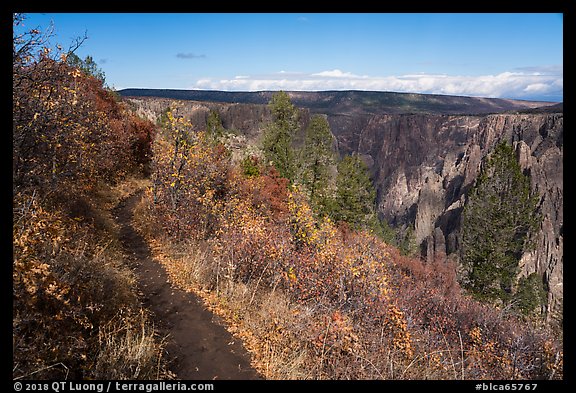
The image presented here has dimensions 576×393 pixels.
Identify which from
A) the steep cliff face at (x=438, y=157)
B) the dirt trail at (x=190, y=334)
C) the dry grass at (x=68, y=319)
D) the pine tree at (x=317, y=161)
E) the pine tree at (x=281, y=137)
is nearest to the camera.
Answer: the dry grass at (x=68, y=319)

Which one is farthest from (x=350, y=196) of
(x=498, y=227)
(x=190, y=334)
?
(x=190, y=334)

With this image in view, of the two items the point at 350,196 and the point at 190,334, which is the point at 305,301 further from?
the point at 350,196

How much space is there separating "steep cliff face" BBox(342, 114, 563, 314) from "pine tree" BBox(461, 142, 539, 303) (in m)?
2.43

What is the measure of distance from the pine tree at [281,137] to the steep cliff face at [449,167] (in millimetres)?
22067

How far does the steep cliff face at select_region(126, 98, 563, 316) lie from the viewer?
178 feet

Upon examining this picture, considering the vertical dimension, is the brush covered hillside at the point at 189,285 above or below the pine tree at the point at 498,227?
above

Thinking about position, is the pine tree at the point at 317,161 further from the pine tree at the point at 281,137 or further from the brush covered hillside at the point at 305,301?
the brush covered hillside at the point at 305,301

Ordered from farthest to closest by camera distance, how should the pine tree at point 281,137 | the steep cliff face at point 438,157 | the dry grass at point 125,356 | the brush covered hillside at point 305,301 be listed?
1. the steep cliff face at point 438,157
2. the pine tree at point 281,137
3. the brush covered hillside at point 305,301
4. the dry grass at point 125,356

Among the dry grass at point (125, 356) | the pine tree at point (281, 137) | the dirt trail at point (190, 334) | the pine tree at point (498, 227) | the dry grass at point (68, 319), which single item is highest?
the pine tree at point (281, 137)

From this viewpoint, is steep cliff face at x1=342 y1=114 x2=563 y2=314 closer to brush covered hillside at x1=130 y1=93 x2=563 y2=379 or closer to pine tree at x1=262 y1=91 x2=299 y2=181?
pine tree at x1=262 y1=91 x2=299 y2=181

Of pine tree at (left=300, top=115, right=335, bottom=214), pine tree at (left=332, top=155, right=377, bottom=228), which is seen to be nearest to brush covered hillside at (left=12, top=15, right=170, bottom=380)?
pine tree at (left=300, top=115, right=335, bottom=214)

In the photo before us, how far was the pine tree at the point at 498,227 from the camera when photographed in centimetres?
2655

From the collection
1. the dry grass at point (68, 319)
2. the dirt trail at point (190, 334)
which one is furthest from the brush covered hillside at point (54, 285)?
the dirt trail at point (190, 334)
